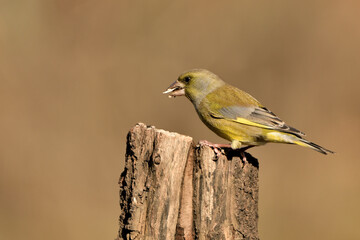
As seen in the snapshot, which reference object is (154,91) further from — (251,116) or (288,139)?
(288,139)

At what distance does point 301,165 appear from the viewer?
9516 millimetres

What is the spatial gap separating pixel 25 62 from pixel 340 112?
17.8ft

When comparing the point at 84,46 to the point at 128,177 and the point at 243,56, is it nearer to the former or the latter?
the point at 243,56

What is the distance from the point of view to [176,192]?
178 inches

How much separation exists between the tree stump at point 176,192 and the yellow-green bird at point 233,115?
118 cm

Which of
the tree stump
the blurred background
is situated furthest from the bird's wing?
the blurred background

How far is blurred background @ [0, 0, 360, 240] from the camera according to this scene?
9.09 meters

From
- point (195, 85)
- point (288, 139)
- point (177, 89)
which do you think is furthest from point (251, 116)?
point (177, 89)

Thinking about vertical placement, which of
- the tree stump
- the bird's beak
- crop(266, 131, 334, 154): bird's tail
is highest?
the bird's beak

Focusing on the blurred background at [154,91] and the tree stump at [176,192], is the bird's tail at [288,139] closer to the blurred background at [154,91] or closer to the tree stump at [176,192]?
the tree stump at [176,192]

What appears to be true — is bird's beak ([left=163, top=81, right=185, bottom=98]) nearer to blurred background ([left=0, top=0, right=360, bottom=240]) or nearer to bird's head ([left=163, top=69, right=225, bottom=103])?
bird's head ([left=163, top=69, right=225, bottom=103])

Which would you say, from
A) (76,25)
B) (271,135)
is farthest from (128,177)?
(76,25)

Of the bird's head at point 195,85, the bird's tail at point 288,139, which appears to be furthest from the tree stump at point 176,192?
the bird's head at point 195,85

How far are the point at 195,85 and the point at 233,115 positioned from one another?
63 cm
